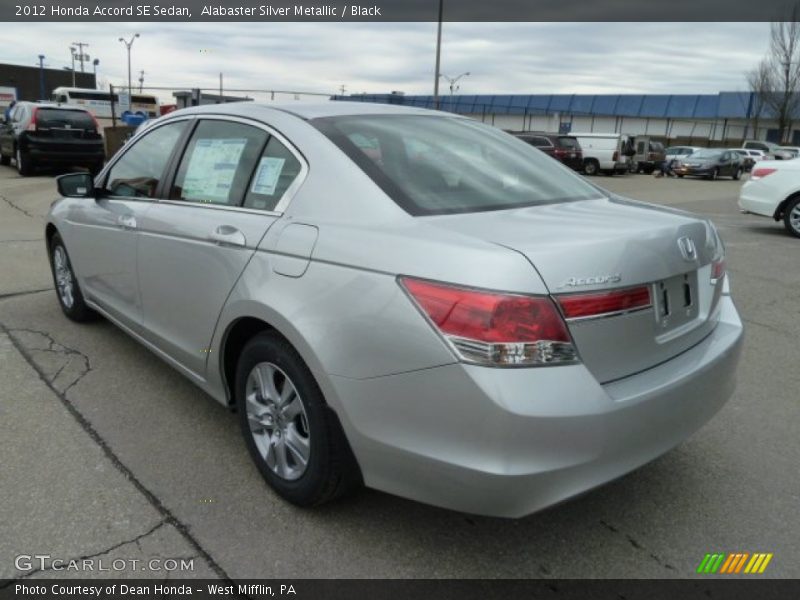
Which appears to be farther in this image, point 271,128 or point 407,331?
point 271,128

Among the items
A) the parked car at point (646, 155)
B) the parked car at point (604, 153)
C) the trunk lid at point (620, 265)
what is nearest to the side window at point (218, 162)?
the trunk lid at point (620, 265)

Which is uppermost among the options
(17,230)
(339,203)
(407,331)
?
(339,203)

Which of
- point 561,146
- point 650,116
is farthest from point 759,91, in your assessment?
point 561,146

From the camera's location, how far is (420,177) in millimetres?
2670

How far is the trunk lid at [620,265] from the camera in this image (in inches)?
82.4

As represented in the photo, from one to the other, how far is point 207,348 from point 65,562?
1.03 m

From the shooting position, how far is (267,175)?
2.89 metres

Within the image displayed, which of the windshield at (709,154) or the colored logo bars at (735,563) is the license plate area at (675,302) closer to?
the colored logo bars at (735,563)

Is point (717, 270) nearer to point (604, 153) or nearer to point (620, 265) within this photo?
point (620, 265)

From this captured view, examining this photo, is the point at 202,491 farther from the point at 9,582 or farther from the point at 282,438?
the point at 9,582

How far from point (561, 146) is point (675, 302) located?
27.3 meters

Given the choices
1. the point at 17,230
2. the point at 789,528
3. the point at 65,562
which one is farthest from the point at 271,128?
the point at 17,230

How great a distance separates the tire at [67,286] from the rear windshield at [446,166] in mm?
2852

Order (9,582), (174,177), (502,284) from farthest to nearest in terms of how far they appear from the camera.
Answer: (174,177), (9,582), (502,284)
